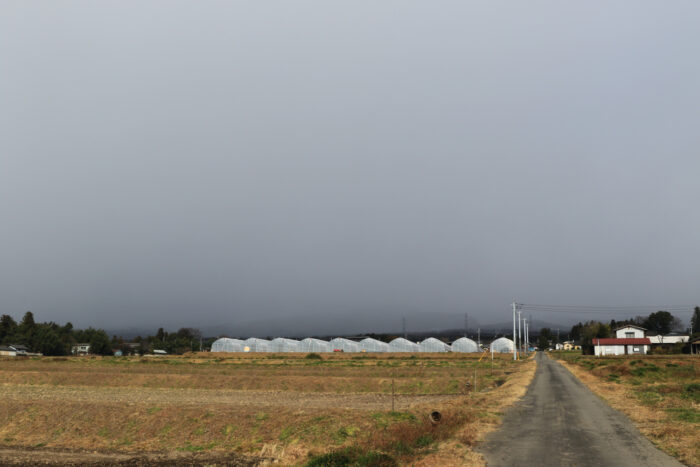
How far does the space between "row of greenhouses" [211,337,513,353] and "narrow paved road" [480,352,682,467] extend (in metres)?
113

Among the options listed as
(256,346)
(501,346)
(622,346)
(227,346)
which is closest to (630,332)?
(622,346)

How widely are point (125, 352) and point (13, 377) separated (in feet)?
408

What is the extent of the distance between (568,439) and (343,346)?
130953mm

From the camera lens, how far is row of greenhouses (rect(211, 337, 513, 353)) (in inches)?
5645

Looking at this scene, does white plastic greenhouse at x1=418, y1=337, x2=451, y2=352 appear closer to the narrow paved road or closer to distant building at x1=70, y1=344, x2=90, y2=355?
distant building at x1=70, y1=344, x2=90, y2=355

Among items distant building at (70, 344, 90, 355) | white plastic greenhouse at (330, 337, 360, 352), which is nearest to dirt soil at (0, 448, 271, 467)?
white plastic greenhouse at (330, 337, 360, 352)

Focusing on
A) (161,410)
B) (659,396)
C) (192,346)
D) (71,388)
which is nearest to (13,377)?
(71,388)

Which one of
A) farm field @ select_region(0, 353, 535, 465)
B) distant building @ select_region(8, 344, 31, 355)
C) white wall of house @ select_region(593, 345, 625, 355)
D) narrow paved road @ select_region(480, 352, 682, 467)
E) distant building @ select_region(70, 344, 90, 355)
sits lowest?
distant building @ select_region(70, 344, 90, 355)

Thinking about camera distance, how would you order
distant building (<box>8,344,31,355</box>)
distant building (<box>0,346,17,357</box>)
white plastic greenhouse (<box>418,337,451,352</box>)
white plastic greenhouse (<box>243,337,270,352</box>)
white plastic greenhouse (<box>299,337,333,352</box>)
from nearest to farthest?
1. distant building (<box>0,346,17,357</box>)
2. distant building (<box>8,344,31,355</box>)
3. white plastic greenhouse (<box>418,337,451,352</box>)
4. white plastic greenhouse (<box>243,337,270,352</box>)
5. white plastic greenhouse (<box>299,337,333,352</box>)

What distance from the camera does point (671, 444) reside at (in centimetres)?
1966

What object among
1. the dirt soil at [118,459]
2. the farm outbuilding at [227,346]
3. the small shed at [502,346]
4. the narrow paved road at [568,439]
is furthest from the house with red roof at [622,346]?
the dirt soil at [118,459]

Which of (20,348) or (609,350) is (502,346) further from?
(20,348)

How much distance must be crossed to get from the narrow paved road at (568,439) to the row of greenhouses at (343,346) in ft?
371

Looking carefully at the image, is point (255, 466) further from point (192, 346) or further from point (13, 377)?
point (192, 346)
